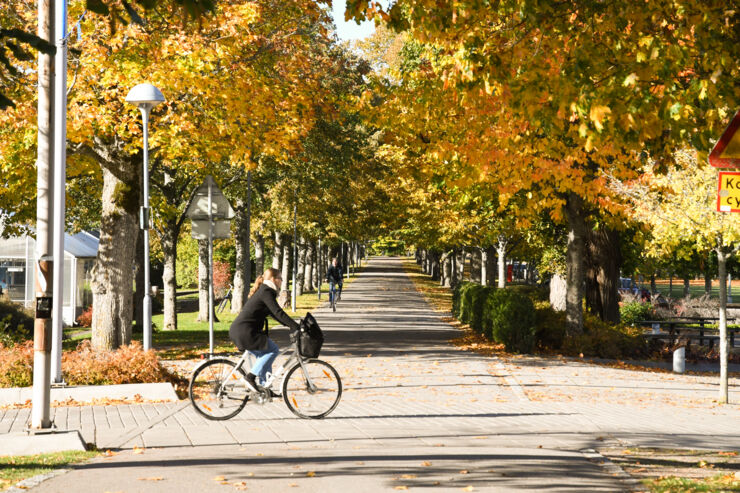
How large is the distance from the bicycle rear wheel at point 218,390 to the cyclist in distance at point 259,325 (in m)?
0.17

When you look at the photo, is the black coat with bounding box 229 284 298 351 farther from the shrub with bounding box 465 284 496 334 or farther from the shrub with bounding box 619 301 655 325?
the shrub with bounding box 619 301 655 325

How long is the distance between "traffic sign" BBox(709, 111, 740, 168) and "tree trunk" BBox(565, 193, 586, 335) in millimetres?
14488

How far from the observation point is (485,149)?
17547 mm

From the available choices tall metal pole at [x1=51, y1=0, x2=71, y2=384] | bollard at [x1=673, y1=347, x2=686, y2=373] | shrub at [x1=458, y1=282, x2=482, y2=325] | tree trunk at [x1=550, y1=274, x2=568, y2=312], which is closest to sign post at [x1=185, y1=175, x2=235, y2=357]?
tall metal pole at [x1=51, y1=0, x2=71, y2=384]

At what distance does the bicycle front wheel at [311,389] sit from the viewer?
10398 mm

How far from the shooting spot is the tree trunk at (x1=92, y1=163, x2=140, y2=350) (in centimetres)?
→ 1730

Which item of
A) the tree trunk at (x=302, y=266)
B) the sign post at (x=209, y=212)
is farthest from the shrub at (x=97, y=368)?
the tree trunk at (x=302, y=266)

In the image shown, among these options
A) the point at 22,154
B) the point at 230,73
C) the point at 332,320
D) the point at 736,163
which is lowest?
the point at 332,320

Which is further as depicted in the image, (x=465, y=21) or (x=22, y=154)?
(x=22, y=154)

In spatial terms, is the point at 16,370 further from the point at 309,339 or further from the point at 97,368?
the point at 309,339

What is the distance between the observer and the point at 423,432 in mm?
9656

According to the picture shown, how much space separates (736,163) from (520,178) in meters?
11.5

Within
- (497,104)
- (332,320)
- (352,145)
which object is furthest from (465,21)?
(332,320)

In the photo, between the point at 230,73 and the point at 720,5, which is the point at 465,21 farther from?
the point at 230,73
